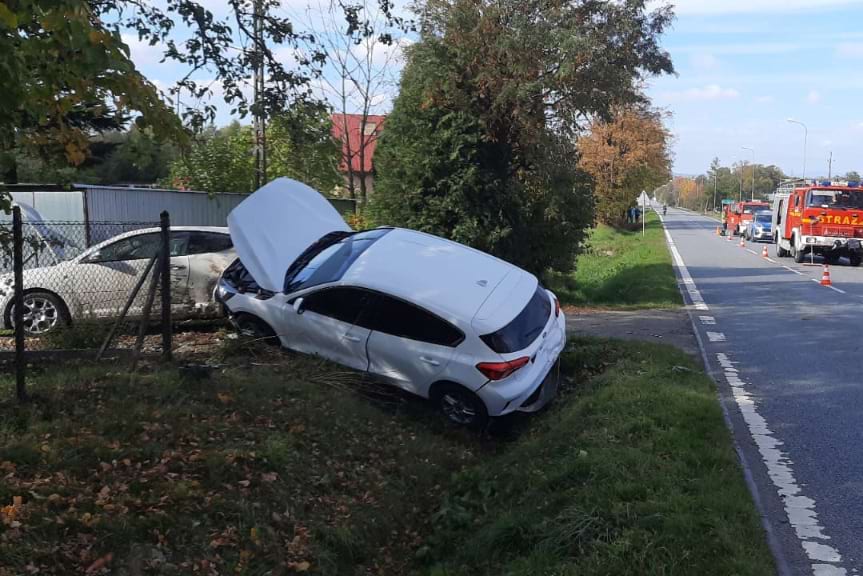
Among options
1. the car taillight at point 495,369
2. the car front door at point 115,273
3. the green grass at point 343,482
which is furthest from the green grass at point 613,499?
the car front door at point 115,273

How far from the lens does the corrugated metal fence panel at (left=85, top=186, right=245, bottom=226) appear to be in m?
14.0

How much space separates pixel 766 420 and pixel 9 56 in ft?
22.2

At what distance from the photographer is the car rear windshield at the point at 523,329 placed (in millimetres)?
7430

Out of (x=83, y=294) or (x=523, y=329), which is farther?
(x=83, y=294)

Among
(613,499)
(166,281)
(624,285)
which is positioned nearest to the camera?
(613,499)

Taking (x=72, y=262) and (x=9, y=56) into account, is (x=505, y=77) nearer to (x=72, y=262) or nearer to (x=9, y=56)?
(x=72, y=262)

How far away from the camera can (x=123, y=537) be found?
15.0ft

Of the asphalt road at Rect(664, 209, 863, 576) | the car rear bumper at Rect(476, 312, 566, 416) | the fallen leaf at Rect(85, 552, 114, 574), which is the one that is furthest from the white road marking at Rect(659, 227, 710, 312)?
the fallen leaf at Rect(85, 552, 114, 574)

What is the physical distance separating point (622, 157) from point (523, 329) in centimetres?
4446

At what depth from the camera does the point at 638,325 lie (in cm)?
1289

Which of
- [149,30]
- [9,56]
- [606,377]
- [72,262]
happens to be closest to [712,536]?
[606,377]

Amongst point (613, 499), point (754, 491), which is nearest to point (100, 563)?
point (613, 499)

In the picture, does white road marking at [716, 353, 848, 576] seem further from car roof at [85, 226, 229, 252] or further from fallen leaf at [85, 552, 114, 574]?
car roof at [85, 226, 229, 252]

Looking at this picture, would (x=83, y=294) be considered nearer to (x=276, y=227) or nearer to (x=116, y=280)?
(x=116, y=280)
